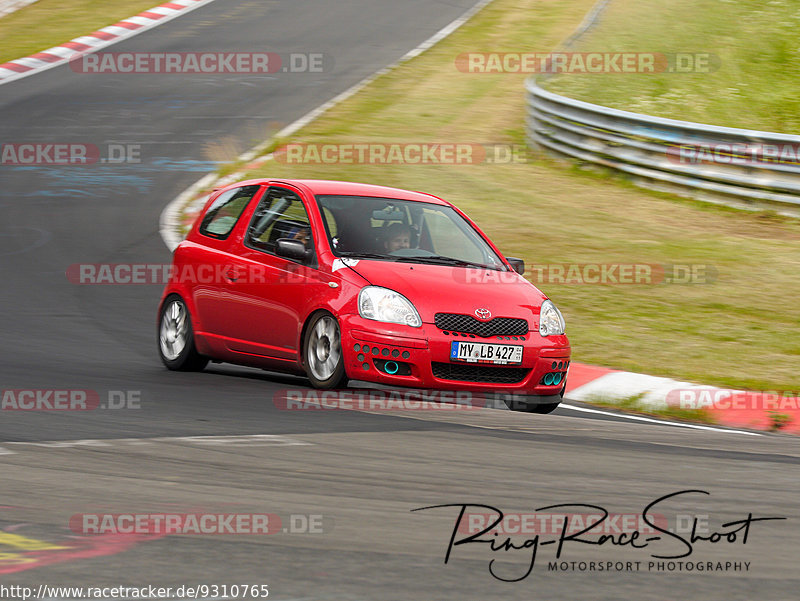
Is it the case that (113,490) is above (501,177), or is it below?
above

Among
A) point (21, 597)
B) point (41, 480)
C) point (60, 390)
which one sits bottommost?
point (60, 390)

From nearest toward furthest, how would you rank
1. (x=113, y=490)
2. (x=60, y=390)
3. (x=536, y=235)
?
(x=113, y=490)
(x=60, y=390)
(x=536, y=235)

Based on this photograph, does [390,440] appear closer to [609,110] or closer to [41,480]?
[41,480]

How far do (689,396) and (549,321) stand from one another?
128cm

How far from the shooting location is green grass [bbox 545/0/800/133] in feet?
73.3

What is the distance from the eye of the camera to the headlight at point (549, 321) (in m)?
8.57

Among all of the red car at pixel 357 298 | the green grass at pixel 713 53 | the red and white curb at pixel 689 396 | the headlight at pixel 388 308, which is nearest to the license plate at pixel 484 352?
the red car at pixel 357 298

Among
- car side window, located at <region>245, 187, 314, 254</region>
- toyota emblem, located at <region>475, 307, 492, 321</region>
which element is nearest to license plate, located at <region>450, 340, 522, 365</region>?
toyota emblem, located at <region>475, 307, 492, 321</region>

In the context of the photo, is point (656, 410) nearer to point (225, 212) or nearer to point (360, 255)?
point (360, 255)

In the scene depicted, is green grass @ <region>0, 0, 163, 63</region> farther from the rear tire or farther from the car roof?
the rear tire

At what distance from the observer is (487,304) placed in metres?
8.34

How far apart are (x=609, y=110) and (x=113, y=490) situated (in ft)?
50.6

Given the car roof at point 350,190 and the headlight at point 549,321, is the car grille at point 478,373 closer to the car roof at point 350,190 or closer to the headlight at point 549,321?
the headlight at point 549,321

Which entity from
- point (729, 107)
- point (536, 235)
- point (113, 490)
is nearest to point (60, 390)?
point (113, 490)
